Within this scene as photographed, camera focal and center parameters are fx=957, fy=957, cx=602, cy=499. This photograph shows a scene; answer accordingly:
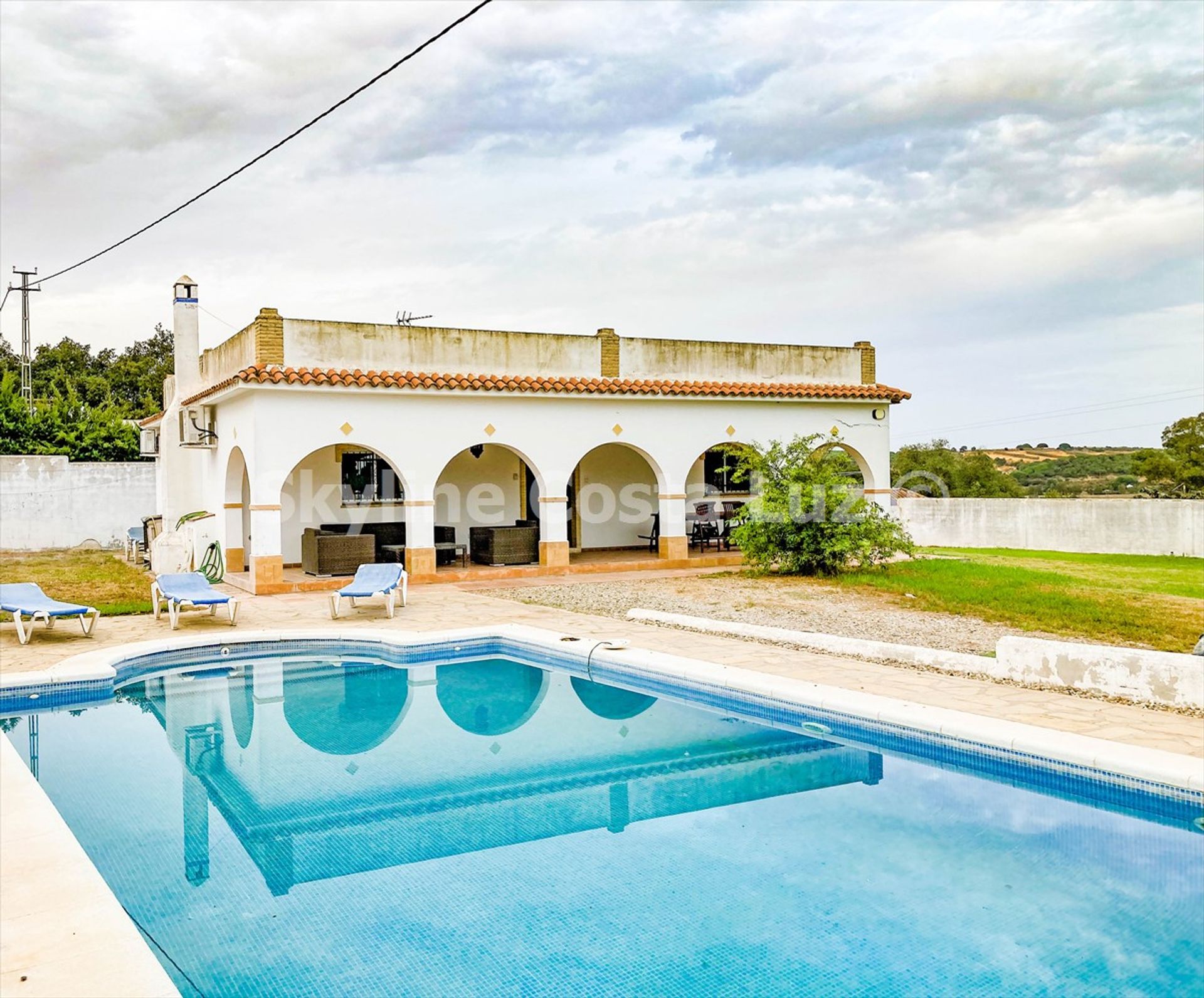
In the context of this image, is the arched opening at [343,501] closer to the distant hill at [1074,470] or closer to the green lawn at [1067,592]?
the green lawn at [1067,592]

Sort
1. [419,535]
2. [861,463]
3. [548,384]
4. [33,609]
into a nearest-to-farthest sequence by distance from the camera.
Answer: [33,609], [419,535], [548,384], [861,463]

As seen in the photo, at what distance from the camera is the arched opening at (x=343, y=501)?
64.6 ft

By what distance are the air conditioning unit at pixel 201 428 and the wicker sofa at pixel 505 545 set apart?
552 centimetres

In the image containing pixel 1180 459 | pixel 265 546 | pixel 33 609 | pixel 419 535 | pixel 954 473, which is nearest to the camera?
pixel 33 609

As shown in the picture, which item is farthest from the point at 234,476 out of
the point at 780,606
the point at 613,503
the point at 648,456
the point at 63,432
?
the point at 63,432

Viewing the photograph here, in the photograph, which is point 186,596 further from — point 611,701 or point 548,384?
point 548,384

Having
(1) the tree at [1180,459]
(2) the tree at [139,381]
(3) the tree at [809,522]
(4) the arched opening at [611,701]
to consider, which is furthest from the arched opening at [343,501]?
(1) the tree at [1180,459]

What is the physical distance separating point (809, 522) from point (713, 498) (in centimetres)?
620

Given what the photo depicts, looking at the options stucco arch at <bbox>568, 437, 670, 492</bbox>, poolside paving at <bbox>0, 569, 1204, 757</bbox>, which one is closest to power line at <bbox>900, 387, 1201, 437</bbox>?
stucco arch at <bbox>568, 437, 670, 492</bbox>

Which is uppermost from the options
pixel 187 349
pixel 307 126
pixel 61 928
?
pixel 307 126

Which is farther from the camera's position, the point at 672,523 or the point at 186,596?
the point at 672,523

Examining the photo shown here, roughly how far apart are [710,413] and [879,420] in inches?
177

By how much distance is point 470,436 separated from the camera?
1778 cm

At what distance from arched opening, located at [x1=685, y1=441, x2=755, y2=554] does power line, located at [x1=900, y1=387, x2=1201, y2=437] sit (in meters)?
25.5
